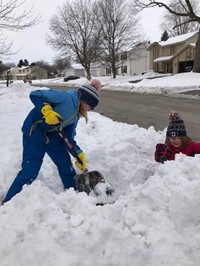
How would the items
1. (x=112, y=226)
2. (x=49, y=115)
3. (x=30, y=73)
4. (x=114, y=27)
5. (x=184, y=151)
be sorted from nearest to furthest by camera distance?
(x=112, y=226) → (x=49, y=115) → (x=184, y=151) → (x=114, y=27) → (x=30, y=73)

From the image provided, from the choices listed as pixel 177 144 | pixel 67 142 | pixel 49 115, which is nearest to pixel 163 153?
pixel 177 144

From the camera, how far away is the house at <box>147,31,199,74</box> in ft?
144

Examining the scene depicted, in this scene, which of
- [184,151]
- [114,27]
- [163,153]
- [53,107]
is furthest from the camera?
[114,27]

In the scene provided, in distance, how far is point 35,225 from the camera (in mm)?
2441

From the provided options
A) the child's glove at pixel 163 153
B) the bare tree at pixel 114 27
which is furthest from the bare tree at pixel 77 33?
the child's glove at pixel 163 153

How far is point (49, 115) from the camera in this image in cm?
343

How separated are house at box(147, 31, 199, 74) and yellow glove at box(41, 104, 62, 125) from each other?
41.2 m

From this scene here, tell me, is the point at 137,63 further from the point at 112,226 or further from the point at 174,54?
the point at 112,226

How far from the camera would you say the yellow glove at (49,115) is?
3.43 meters

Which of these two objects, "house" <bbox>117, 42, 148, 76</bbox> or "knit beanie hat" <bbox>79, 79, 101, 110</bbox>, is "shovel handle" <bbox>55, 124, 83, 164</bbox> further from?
"house" <bbox>117, 42, 148, 76</bbox>

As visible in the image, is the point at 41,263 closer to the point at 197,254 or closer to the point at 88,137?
the point at 197,254

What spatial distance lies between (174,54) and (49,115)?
45.7 meters

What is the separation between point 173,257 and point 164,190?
0.63m

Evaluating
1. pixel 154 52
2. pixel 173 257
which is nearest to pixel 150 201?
pixel 173 257
